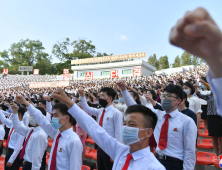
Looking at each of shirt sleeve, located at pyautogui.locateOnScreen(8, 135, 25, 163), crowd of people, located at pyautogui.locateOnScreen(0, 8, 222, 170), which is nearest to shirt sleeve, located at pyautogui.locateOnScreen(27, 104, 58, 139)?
Result: crowd of people, located at pyautogui.locateOnScreen(0, 8, 222, 170)

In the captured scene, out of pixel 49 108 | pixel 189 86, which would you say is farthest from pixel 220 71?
pixel 49 108

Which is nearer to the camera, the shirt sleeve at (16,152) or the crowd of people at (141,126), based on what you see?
the crowd of people at (141,126)

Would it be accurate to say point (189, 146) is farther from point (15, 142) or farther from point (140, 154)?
point (15, 142)

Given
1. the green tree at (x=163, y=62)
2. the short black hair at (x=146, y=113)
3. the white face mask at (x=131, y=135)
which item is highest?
the green tree at (x=163, y=62)

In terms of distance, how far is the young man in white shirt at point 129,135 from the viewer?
4.86 ft

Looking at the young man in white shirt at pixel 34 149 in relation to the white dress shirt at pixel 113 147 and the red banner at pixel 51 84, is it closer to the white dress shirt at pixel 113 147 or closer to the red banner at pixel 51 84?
the white dress shirt at pixel 113 147

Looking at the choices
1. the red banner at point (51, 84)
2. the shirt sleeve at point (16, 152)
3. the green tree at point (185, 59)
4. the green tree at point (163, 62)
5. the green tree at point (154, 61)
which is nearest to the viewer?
the shirt sleeve at point (16, 152)

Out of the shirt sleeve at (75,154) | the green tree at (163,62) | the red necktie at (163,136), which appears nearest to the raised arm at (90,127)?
the shirt sleeve at (75,154)

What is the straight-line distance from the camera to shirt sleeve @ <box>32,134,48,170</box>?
9.36ft

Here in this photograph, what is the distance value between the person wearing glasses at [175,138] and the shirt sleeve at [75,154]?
1073mm

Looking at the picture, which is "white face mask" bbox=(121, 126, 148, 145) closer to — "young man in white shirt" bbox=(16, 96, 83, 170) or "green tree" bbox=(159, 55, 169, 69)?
"young man in white shirt" bbox=(16, 96, 83, 170)

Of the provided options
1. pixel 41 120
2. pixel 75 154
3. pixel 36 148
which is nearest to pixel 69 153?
pixel 75 154

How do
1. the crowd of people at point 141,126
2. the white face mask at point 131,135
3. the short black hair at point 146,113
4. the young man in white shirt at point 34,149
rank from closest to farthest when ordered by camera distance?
the crowd of people at point 141,126 < the white face mask at point 131,135 < the short black hair at point 146,113 < the young man in white shirt at point 34,149

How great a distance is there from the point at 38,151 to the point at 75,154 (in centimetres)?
97
